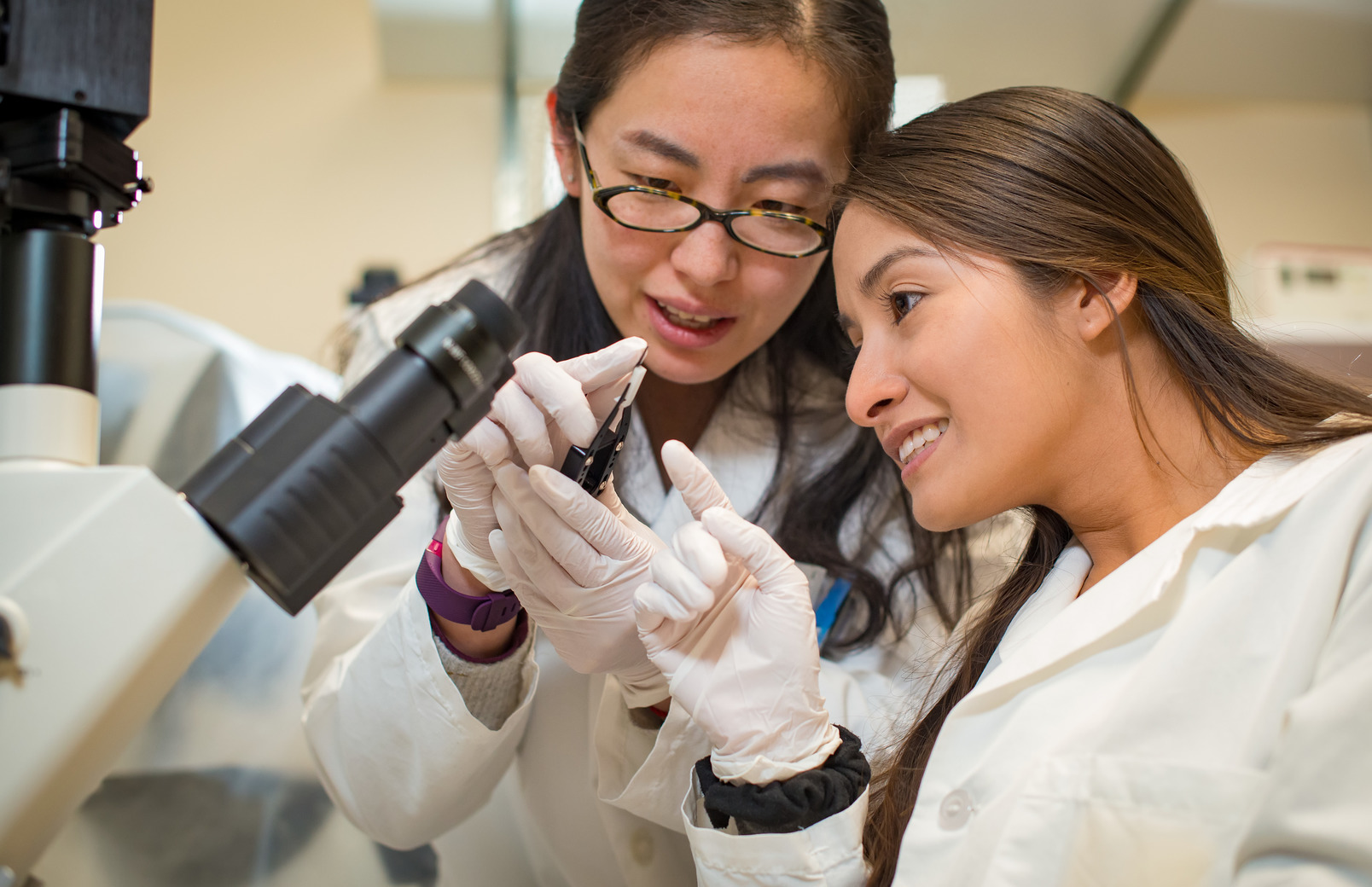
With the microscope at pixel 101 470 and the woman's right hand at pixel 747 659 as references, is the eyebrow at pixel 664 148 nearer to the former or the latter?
the woman's right hand at pixel 747 659

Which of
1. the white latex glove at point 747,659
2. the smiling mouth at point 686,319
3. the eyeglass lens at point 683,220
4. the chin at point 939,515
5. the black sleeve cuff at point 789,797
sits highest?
the eyeglass lens at point 683,220

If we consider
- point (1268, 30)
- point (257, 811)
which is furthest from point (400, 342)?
point (1268, 30)

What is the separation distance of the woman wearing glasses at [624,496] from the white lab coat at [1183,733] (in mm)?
290

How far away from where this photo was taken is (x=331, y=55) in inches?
99.0

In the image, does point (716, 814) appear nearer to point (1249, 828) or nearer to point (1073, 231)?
point (1249, 828)

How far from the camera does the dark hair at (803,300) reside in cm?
112

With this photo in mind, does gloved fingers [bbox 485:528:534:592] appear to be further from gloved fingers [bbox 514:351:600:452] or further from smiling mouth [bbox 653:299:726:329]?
smiling mouth [bbox 653:299:726:329]

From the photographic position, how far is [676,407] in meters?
1.43

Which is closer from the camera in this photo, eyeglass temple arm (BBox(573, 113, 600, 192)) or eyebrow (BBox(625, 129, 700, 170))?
eyebrow (BBox(625, 129, 700, 170))

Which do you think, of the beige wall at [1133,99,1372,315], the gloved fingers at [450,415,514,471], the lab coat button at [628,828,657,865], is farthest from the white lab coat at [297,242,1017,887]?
the beige wall at [1133,99,1372,315]

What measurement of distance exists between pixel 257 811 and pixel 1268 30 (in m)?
2.84

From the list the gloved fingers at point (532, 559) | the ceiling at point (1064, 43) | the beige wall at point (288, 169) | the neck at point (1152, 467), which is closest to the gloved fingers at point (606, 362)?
the gloved fingers at point (532, 559)

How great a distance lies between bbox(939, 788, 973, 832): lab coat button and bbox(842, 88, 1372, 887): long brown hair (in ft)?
0.39

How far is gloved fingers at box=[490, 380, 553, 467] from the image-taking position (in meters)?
0.86
